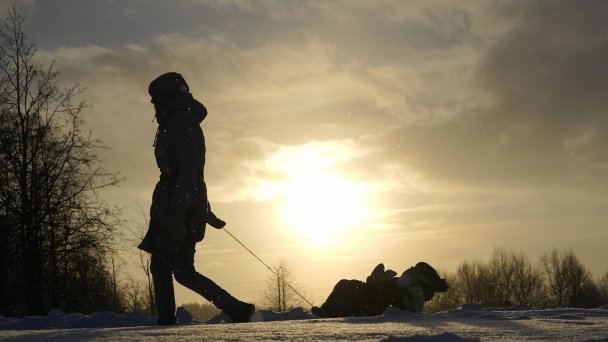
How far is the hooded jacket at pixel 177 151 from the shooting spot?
→ 5.92m

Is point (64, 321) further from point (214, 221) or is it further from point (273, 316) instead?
point (273, 316)

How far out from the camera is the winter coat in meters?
5.89

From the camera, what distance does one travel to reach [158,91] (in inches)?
249

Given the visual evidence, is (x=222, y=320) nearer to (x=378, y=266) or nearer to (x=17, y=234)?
(x=378, y=266)

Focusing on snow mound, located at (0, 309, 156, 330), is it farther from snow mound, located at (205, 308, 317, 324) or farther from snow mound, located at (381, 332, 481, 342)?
snow mound, located at (381, 332, 481, 342)

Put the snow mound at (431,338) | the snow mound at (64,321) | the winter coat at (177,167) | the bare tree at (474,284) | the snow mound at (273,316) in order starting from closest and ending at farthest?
the snow mound at (431,338) < the snow mound at (64,321) < the winter coat at (177,167) < the snow mound at (273,316) < the bare tree at (474,284)

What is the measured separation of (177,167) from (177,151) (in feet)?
0.50

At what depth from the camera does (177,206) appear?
231 inches

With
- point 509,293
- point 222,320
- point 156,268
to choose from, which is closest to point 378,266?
point 222,320

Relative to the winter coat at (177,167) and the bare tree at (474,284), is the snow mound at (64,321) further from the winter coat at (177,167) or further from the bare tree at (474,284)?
the bare tree at (474,284)

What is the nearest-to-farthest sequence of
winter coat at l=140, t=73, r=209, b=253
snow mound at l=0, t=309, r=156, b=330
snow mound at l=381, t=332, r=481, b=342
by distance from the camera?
snow mound at l=381, t=332, r=481, b=342
snow mound at l=0, t=309, r=156, b=330
winter coat at l=140, t=73, r=209, b=253

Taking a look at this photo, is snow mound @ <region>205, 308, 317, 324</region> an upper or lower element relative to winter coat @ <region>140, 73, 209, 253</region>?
lower

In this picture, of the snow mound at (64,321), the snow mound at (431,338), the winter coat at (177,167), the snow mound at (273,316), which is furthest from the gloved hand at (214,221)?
the snow mound at (431,338)

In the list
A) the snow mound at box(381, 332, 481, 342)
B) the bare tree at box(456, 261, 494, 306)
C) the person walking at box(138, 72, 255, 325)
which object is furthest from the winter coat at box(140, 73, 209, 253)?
the bare tree at box(456, 261, 494, 306)
